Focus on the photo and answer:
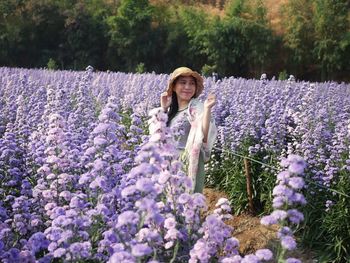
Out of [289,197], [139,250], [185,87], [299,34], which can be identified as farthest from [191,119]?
[299,34]

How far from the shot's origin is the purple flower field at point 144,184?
2111 millimetres

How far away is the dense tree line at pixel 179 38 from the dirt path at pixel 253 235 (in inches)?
760

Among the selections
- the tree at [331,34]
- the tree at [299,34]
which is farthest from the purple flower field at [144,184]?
the tree at [299,34]

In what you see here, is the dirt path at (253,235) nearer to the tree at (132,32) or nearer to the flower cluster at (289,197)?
the flower cluster at (289,197)

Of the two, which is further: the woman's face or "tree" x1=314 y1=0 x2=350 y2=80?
"tree" x1=314 y1=0 x2=350 y2=80

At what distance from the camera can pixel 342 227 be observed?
4340 mm

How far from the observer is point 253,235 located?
15.8 ft

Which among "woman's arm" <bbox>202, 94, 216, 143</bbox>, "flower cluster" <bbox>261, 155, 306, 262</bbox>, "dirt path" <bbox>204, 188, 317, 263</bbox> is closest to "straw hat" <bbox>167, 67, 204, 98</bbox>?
"woman's arm" <bbox>202, 94, 216, 143</bbox>

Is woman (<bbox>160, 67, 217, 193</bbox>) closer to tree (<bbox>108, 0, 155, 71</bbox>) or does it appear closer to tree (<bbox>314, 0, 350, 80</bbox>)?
tree (<bbox>314, 0, 350, 80</bbox>)

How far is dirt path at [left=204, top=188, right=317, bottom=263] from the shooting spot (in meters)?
4.54

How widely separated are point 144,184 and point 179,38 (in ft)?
79.2

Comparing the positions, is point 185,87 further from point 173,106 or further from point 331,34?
point 331,34

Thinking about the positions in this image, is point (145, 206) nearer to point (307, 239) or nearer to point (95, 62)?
point (307, 239)

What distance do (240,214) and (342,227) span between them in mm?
1290
